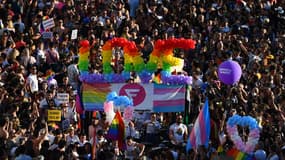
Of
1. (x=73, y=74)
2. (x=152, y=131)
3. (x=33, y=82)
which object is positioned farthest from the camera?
(x=73, y=74)

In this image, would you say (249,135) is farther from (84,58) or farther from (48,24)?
(48,24)

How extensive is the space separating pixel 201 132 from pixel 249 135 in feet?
3.31

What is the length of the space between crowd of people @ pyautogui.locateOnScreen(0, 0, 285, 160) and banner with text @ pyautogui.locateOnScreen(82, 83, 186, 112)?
266mm

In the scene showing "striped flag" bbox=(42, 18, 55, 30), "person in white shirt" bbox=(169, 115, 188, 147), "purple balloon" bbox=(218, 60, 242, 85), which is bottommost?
"person in white shirt" bbox=(169, 115, 188, 147)

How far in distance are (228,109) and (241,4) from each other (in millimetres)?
8554

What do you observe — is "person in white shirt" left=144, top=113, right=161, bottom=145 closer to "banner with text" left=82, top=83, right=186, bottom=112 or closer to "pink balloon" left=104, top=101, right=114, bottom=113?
"banner with text" left=82, top=83, right=186, bottom=112

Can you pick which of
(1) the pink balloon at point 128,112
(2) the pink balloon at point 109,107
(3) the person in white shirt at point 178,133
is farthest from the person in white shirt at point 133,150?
(3) the person in white shirt at point 178,133

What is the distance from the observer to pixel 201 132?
20.7 metres

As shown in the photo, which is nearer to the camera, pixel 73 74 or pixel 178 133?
pixel 178 133

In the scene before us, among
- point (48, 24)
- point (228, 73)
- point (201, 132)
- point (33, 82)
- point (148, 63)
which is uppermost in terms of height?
point (48, 24)

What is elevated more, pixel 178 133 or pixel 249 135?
pixel 249 135

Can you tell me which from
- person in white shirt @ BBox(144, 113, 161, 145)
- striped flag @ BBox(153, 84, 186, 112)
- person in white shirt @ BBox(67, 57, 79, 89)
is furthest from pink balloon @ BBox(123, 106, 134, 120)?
person in white shirt @ BBox(67, 57, 79, 89)

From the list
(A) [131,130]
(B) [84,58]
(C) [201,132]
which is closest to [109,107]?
(A) [131,130]

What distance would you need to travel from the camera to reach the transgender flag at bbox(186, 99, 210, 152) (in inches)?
811
